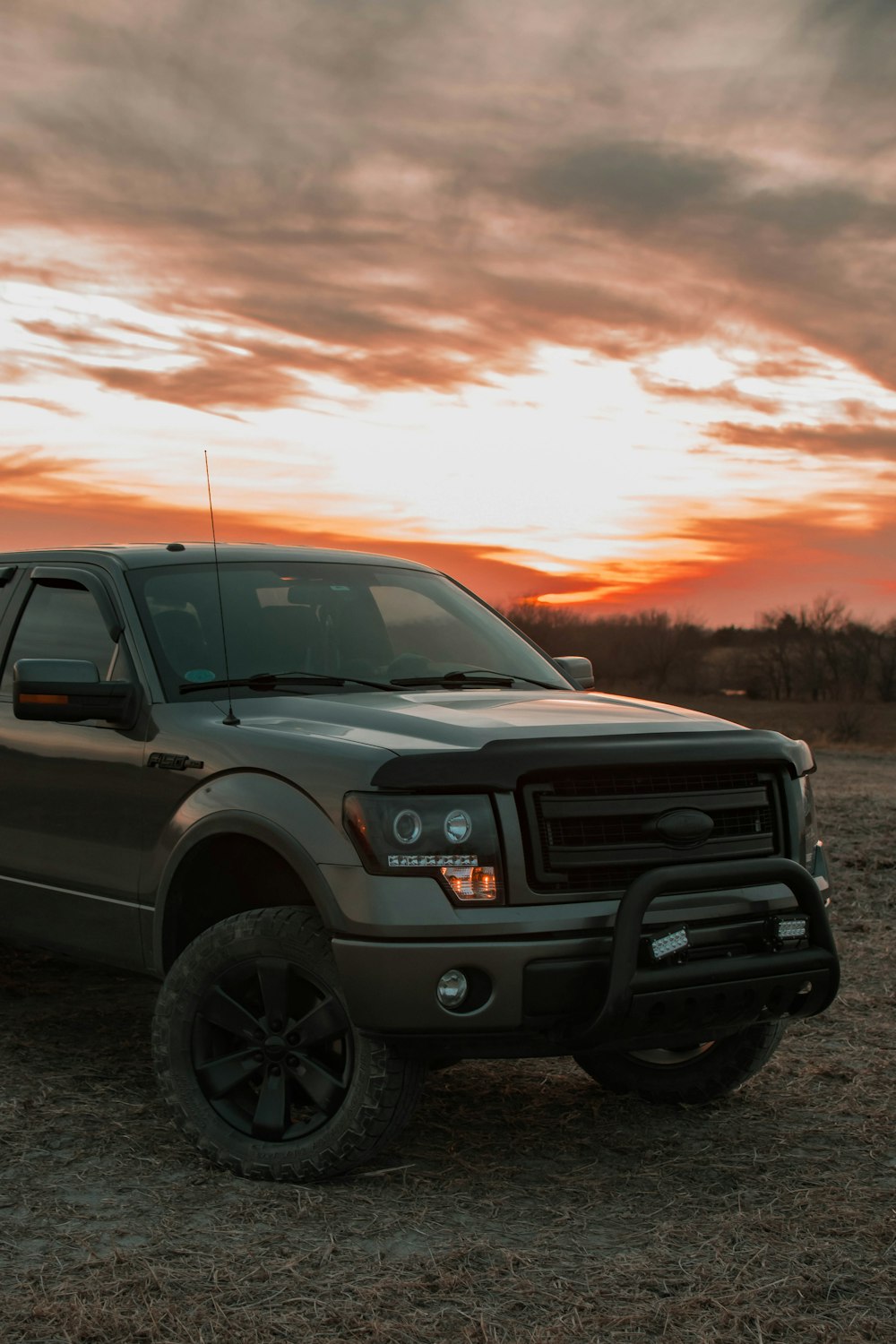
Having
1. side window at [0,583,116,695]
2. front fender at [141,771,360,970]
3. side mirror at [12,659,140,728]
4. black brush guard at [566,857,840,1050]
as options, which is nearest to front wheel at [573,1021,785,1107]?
black brush guard at [566,857,840,1050]

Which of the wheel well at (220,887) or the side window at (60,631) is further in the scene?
the side window at (60,631)

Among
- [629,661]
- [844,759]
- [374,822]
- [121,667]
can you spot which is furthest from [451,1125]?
[629,661]

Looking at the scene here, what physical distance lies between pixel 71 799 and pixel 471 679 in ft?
5.18

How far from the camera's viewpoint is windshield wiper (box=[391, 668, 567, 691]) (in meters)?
5.47

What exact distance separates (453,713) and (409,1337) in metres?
1.97

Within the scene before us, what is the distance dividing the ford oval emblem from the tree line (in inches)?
3182

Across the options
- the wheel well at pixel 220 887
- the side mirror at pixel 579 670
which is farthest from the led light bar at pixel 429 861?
the side mirror at pixel 579 670

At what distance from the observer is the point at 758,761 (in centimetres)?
474

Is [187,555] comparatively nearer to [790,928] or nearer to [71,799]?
[71,799]

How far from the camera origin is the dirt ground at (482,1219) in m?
3.53

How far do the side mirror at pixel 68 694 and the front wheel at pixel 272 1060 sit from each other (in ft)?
3.07

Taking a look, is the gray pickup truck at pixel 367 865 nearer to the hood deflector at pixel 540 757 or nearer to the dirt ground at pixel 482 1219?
the hood deflector at pixel 540 757

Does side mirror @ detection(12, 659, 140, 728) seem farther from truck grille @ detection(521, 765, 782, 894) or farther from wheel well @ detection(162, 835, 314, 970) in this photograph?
truck grille @ detection(521, 765, 782, 894)

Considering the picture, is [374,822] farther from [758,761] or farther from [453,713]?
[758,761]
